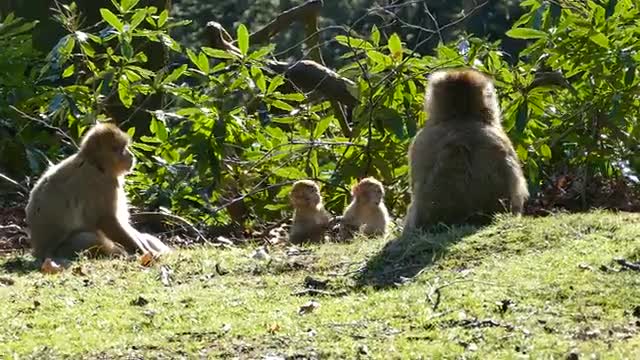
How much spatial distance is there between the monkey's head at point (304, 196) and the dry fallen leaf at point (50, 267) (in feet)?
6.87

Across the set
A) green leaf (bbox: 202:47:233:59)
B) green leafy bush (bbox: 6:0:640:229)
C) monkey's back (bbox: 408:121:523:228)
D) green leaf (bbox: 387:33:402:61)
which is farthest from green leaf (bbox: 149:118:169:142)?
monkey's back (bbox: 408:121:523:228)

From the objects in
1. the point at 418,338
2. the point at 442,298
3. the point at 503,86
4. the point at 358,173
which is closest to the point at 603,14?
the point at 503,86

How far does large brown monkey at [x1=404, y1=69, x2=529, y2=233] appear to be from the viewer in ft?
29.5

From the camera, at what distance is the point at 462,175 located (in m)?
8.98

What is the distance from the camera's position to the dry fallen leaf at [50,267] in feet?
29.4

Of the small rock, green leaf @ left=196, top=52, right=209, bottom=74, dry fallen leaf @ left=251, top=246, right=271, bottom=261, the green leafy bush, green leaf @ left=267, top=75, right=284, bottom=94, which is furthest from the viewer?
green leaf @ left=267, top=75, right=284, bottom=94

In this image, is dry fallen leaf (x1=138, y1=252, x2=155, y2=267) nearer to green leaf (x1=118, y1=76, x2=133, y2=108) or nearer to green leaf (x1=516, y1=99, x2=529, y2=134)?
green leaf (x1=118, y1=76, x2=133, y2=108)

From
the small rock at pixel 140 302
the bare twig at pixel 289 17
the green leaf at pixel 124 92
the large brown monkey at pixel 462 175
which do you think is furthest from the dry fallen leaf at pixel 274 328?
the bare twig at pixel 289 17

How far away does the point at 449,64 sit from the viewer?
11414 millimetres

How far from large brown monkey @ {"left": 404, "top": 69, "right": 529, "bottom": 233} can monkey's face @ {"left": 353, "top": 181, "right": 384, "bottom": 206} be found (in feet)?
3.77

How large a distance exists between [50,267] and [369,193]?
2.62m

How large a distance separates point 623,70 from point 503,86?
1019mm

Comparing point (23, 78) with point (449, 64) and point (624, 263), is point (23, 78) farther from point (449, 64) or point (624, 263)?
point (624, 263)

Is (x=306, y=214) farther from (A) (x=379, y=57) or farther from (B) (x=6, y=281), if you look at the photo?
(B) (x=6, y=281)
